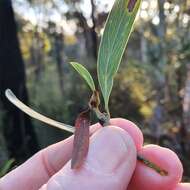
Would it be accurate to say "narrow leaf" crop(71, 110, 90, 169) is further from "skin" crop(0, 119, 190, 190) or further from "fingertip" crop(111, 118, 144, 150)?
"fingertip" crop(111, 118, 144, 150)

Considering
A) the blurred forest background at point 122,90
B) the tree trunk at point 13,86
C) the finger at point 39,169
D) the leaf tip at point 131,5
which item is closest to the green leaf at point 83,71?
the leaf tip at point 131,5

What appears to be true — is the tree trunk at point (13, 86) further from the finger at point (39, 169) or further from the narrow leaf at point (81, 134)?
the narrow leaf at point (81, 134)

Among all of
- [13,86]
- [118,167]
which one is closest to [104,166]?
[118,167]

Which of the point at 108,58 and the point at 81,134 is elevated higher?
the point at 108,58

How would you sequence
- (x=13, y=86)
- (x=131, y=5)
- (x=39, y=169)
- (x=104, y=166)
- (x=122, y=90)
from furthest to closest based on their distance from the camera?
(x=122, y=90), (x=13, y=86), (x=39, y=169), (x=104, y=166), (x=131, y=5)

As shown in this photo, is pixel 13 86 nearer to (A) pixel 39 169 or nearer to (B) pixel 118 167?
(A) pixel 39 169

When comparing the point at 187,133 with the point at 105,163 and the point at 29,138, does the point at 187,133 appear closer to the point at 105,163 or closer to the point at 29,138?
the point at 29,138

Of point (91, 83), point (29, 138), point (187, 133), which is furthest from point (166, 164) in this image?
point (29, 138)
